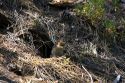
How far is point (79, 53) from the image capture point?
5.09 metres

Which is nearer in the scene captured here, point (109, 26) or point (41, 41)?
point (41, 41)

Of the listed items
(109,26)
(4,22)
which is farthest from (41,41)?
(109,26)

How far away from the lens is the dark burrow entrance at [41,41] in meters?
4.98

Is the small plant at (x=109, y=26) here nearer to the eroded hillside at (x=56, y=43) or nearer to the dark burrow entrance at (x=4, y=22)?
the eroded hillside at (x=56, y=43)

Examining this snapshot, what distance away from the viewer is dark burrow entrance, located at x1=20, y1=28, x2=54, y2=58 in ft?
16.4

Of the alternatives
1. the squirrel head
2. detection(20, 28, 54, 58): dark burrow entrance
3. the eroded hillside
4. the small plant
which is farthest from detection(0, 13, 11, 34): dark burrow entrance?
the small plant

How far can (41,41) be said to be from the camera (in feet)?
16.6

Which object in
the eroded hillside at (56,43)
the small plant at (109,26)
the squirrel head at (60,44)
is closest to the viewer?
the eroded hillside at (56,43)

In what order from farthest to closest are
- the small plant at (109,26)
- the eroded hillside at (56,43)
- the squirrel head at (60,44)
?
the small plant at (109,26), the squirrel head at (60,44), the eroded hillside at (56,43)

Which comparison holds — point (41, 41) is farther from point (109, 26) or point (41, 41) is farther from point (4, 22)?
point (109, 26)

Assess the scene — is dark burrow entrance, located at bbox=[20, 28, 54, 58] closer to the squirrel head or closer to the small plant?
the squirrel head

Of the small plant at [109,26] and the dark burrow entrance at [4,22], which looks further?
the small plant at [109,26]

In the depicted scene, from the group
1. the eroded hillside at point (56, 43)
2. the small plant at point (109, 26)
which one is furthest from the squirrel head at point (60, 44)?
the small plant at point (109, 26)

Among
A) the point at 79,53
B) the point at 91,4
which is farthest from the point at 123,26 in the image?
the point at 79,53
